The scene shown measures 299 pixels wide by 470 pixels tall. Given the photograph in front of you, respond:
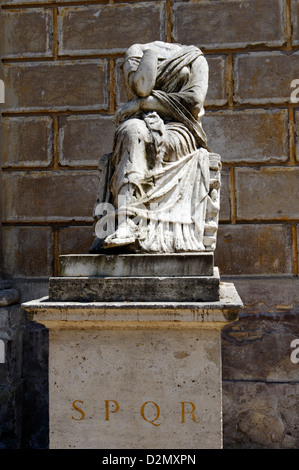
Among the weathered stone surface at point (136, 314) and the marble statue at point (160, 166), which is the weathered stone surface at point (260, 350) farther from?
the weathered stone surface at point (136, 314)

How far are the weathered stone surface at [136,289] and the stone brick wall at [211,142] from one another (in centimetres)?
210

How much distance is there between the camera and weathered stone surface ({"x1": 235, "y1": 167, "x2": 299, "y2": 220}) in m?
4.65

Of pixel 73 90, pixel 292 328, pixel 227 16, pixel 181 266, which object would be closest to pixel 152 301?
pixel 181 266

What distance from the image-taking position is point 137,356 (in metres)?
2.59

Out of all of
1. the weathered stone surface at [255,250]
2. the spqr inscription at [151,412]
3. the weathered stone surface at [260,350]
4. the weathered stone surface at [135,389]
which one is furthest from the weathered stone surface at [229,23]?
the spqr inscription at [151,412]

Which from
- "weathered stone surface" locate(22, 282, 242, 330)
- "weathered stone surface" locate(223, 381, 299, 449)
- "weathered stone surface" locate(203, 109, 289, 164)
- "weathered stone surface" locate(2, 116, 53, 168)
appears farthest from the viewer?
"weathered stone surface" locate(2, 116, 53, 168)

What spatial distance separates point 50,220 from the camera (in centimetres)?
486

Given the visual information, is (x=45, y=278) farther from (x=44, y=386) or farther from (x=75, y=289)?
(x=75, y=289)

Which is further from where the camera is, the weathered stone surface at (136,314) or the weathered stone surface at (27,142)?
the weathered stone surface at (27,142)

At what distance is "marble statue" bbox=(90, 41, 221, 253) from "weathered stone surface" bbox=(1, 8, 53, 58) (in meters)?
1.78

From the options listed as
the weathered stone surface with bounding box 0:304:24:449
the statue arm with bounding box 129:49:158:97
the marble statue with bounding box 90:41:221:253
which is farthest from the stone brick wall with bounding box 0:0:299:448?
the statue arm with bounding box 129:49:158:97

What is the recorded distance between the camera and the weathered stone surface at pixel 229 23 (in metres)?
4.73

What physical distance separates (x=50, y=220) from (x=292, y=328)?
2.45 meters

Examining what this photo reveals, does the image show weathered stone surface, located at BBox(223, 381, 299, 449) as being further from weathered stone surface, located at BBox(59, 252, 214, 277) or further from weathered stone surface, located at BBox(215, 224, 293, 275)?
weathered stone surface, located at BBox(59, 252, 214, 277)
